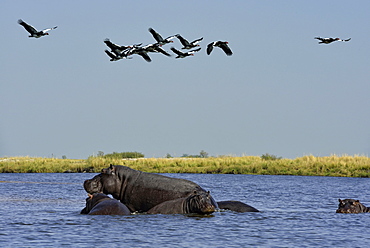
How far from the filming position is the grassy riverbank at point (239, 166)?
1770 inches

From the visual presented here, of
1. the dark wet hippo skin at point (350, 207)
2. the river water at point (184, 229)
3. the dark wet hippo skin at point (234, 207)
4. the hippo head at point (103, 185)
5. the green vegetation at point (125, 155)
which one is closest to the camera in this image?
the river water at point (184, 229)

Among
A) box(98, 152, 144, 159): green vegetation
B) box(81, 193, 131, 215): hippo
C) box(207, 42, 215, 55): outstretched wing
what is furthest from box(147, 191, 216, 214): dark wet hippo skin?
box(98, 152, 144, 159): green vegetation

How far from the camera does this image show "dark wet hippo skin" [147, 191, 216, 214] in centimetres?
1415

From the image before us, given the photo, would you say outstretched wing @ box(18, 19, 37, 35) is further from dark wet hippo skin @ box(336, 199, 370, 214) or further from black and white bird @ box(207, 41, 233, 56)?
dark wet hippo skin @ box(336, 199, 370, 214)

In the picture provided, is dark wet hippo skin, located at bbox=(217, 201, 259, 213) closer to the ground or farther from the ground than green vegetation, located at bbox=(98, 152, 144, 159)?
closer to the ground

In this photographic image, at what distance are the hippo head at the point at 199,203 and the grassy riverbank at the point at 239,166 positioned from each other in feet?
98.6

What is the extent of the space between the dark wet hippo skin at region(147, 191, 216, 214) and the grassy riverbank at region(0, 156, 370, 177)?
98.7 ft

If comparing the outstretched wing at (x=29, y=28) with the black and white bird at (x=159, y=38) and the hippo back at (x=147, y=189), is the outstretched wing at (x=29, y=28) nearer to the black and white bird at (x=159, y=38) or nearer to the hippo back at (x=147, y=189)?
the black and white bird at (x=159, y=38)

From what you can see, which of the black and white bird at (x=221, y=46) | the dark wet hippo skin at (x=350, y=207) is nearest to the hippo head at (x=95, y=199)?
the dark wet hippo skin at (x=350, y=207)

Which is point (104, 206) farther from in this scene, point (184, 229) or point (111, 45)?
point (111, 45)

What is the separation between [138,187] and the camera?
14.6 metres

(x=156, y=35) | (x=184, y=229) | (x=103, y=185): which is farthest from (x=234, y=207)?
(x=156, y=35)

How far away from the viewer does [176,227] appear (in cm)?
1266

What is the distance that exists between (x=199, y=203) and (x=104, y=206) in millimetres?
2083
